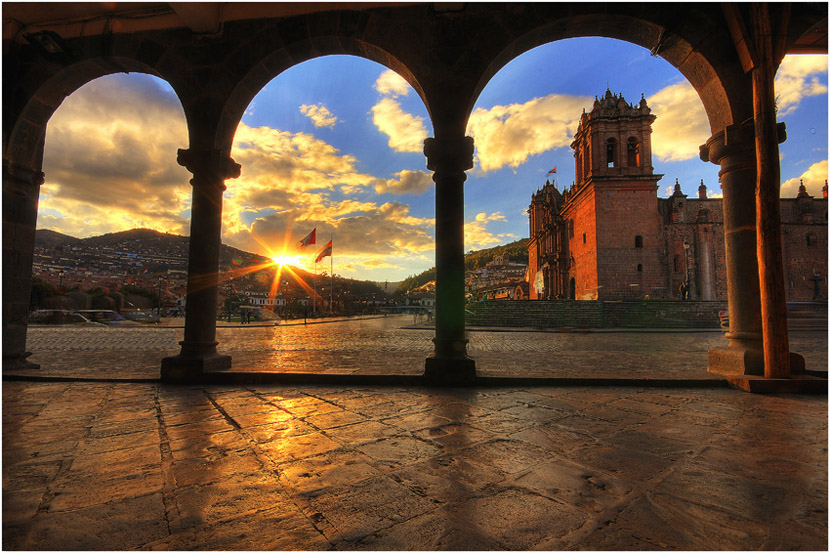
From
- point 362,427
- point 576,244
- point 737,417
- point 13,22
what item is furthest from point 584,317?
point 13,22

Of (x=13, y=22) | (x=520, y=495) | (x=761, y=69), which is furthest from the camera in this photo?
Result: (x=13, y=22)

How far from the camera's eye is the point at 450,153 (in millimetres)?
4199

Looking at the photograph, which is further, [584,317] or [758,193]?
[584,317]

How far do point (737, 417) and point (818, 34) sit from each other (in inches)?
191

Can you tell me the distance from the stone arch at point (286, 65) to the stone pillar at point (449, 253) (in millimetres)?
701

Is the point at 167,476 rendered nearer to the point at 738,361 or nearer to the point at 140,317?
the point at 738,361

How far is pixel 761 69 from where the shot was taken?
3771 mm

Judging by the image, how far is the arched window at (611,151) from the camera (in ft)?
91.4

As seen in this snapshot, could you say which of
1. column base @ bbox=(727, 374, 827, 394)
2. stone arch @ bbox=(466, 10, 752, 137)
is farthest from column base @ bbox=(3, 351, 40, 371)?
column base @ bbox=(727, 374, 827, 394)

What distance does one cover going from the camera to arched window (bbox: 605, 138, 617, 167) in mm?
27844

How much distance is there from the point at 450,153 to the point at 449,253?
43.8 inches

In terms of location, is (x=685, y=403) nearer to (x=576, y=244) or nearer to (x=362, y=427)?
(x=362, y=427)

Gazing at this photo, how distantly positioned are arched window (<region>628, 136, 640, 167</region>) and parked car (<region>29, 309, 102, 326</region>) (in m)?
35.1

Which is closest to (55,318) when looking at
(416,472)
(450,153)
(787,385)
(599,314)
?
(450,153)
